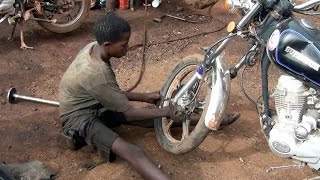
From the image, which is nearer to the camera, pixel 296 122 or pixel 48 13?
pixel 296 122

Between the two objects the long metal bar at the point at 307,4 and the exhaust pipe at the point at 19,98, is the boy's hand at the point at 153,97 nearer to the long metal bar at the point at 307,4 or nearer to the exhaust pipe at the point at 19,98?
the exhaust pipe at the point at 19,98

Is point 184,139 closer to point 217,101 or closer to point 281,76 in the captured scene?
point 217,101

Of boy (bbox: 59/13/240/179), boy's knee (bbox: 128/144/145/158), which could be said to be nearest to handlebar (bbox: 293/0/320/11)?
boy (bbox: 59/13/240/179)

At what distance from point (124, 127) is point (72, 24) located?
76.3 inches

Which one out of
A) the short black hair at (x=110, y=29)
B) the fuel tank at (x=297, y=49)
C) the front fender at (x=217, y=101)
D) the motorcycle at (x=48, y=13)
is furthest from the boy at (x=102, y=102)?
the motorcycle at (x=48, y=13)

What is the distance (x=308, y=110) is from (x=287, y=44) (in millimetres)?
447

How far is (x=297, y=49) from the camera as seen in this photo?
2.82 meters

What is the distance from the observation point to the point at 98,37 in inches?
130

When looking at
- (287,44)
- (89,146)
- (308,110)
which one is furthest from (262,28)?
(89,146)

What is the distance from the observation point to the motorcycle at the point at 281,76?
2833mm

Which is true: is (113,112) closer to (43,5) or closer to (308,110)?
(308,110)

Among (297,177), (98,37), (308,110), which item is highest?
(98,37)

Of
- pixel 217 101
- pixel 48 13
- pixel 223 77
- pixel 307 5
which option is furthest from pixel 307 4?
pixel 48 13

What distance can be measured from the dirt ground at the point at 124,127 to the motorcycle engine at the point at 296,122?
23.7 inches
